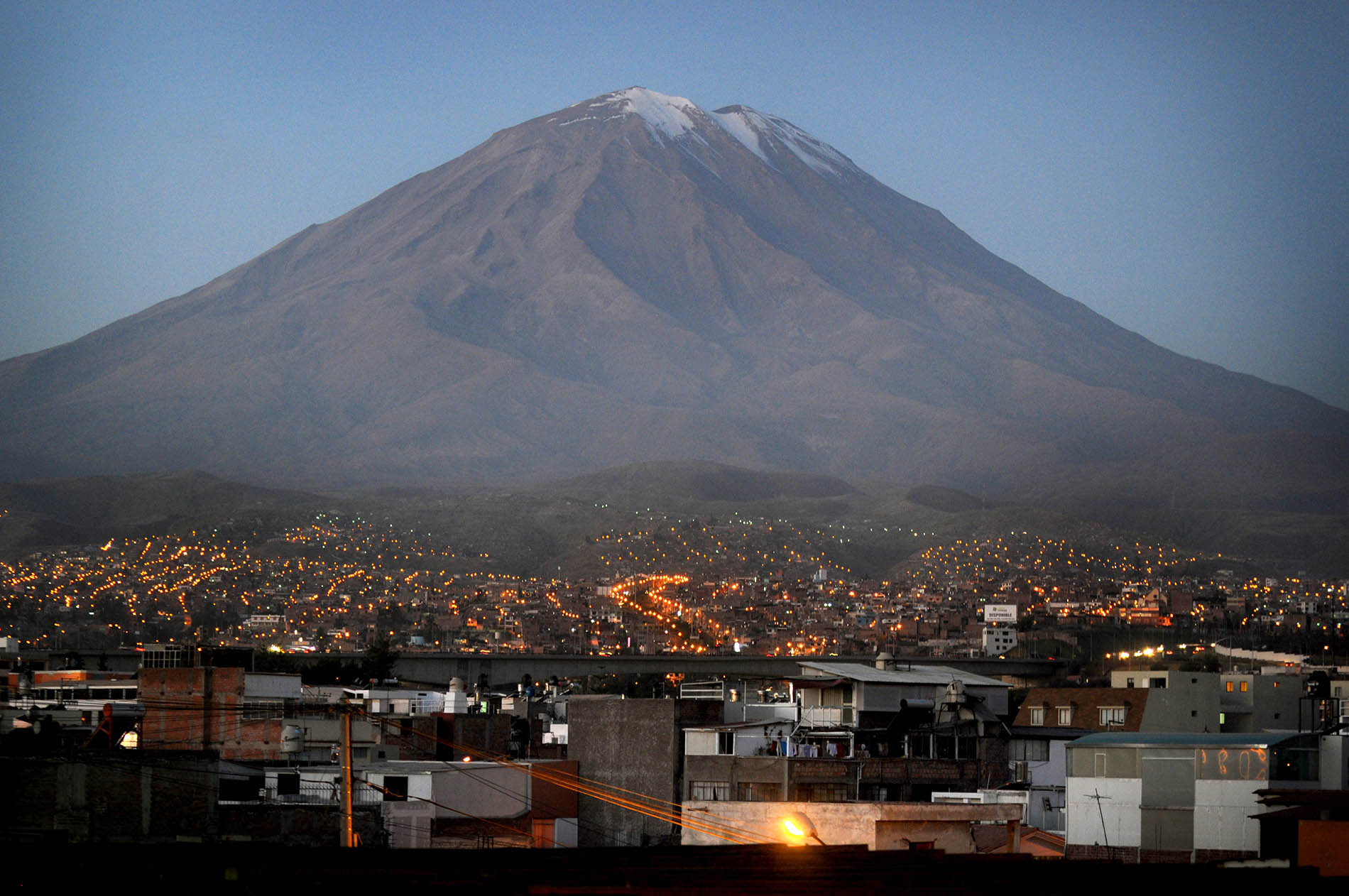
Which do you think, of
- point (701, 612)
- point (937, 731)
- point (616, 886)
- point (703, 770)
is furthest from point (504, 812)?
point (701, 612)

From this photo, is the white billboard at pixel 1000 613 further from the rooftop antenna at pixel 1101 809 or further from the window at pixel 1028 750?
the rooftop antenna at pixel 1101 809

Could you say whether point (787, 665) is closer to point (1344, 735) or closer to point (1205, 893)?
point (1344, 735)

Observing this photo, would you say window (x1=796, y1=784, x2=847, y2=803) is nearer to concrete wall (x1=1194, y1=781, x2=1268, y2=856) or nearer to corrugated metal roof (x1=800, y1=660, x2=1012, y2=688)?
corrugated metal roof (x1=800, y1=660, x2=1012, y2=688)

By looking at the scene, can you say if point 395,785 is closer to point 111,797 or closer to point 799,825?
point 111,797

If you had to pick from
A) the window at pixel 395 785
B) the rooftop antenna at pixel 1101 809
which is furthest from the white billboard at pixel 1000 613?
the rooftop antenna at pixel 1101 809

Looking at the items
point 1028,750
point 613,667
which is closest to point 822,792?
point 1028,750

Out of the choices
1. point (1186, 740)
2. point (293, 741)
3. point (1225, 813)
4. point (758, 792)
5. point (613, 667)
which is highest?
point (1186, 740)

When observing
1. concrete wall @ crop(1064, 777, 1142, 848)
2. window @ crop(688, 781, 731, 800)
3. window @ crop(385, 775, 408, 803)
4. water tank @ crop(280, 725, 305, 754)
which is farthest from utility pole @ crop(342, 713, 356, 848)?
water tank @ crop(280, 725, 305, 754)
